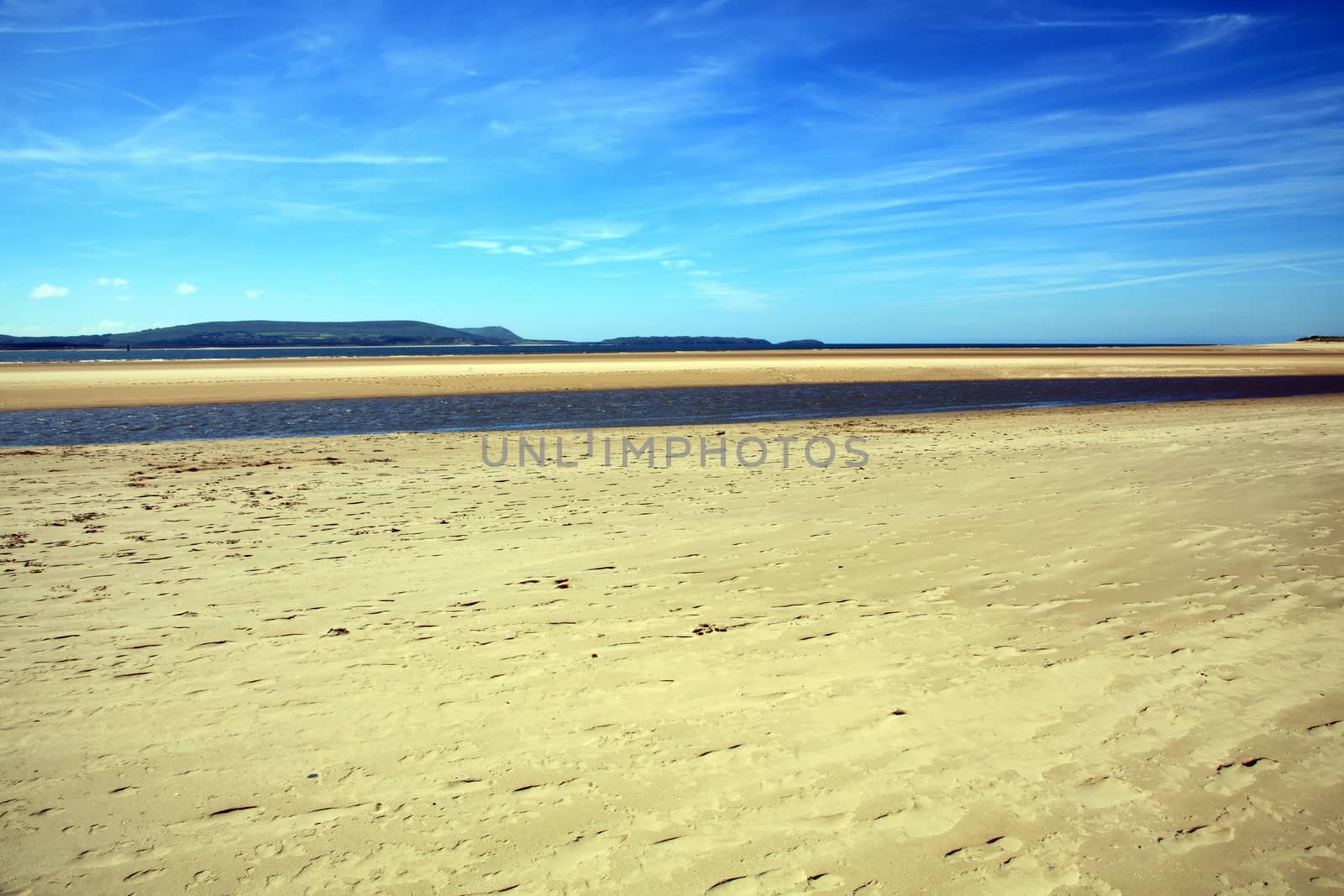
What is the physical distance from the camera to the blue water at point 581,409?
20.5m

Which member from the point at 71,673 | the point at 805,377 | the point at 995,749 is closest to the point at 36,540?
the point at 71,673

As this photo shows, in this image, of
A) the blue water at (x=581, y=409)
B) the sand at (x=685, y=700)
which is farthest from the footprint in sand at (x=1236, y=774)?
the blue water at (x=581, y=409)

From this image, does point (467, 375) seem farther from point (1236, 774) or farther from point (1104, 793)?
point (1236, 774)

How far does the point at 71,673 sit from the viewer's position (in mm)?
4918

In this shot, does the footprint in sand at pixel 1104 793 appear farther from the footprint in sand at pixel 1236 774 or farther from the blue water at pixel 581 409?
→ the blue water at pixel 581 409

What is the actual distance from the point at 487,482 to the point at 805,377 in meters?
31.3

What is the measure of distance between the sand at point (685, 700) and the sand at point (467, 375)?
24934mm

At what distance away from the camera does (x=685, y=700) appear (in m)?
4.43

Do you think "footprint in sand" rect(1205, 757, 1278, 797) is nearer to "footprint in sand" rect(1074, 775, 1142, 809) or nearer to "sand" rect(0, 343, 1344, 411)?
"footprint in sand" rect(1074, 775, 1142, 809)

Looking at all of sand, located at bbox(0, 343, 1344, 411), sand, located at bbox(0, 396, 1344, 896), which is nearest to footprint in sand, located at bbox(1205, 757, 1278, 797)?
sand, located at bbox(0, 396, 1344, 896)

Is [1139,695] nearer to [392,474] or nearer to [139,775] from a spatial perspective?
[139,775]

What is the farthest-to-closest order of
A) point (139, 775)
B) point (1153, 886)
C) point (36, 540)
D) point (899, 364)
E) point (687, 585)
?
point (899, 364), point (36, 540), point (687, 585), point (139, 775), point (1153, 886)

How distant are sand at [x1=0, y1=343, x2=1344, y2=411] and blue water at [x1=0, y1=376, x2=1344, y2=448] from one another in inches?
118

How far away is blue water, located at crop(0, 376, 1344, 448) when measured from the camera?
806 inches
